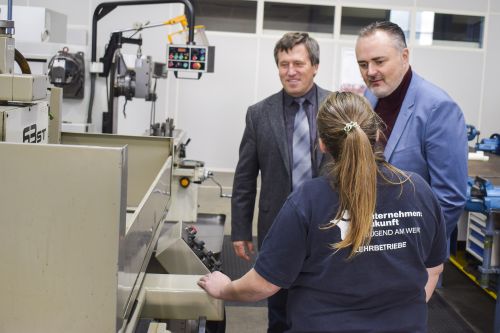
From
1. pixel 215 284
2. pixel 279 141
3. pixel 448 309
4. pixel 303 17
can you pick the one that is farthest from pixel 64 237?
pixel 303 17

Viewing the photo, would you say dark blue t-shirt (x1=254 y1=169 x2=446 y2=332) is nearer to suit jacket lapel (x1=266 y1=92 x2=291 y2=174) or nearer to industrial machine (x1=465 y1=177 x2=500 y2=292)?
suit jacket lapel (x1=266 y1=92 x2=291 y2=174)

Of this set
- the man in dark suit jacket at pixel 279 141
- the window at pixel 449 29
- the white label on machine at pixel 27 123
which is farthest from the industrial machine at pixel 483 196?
the window at pixel 449 29

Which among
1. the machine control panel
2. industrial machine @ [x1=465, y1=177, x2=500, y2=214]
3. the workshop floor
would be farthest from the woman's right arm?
the machine control panel

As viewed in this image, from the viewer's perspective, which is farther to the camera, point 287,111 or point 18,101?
point 287,111

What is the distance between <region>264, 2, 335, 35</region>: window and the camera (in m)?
6.28

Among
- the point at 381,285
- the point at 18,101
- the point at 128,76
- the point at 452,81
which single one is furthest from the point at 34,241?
the point at 452,81

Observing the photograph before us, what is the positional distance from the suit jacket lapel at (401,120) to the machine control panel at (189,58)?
1.52 metres

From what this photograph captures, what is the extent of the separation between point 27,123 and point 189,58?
168cm

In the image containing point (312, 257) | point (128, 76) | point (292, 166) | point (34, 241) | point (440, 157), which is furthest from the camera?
point (128, 76)

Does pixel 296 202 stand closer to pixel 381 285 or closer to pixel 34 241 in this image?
pixel 381 285

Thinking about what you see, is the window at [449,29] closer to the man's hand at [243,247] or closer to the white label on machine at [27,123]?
the man's hand at [243,247]

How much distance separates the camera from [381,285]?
1.23 meters

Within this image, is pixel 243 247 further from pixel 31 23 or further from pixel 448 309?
pixel 31 23

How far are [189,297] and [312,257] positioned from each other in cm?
43
